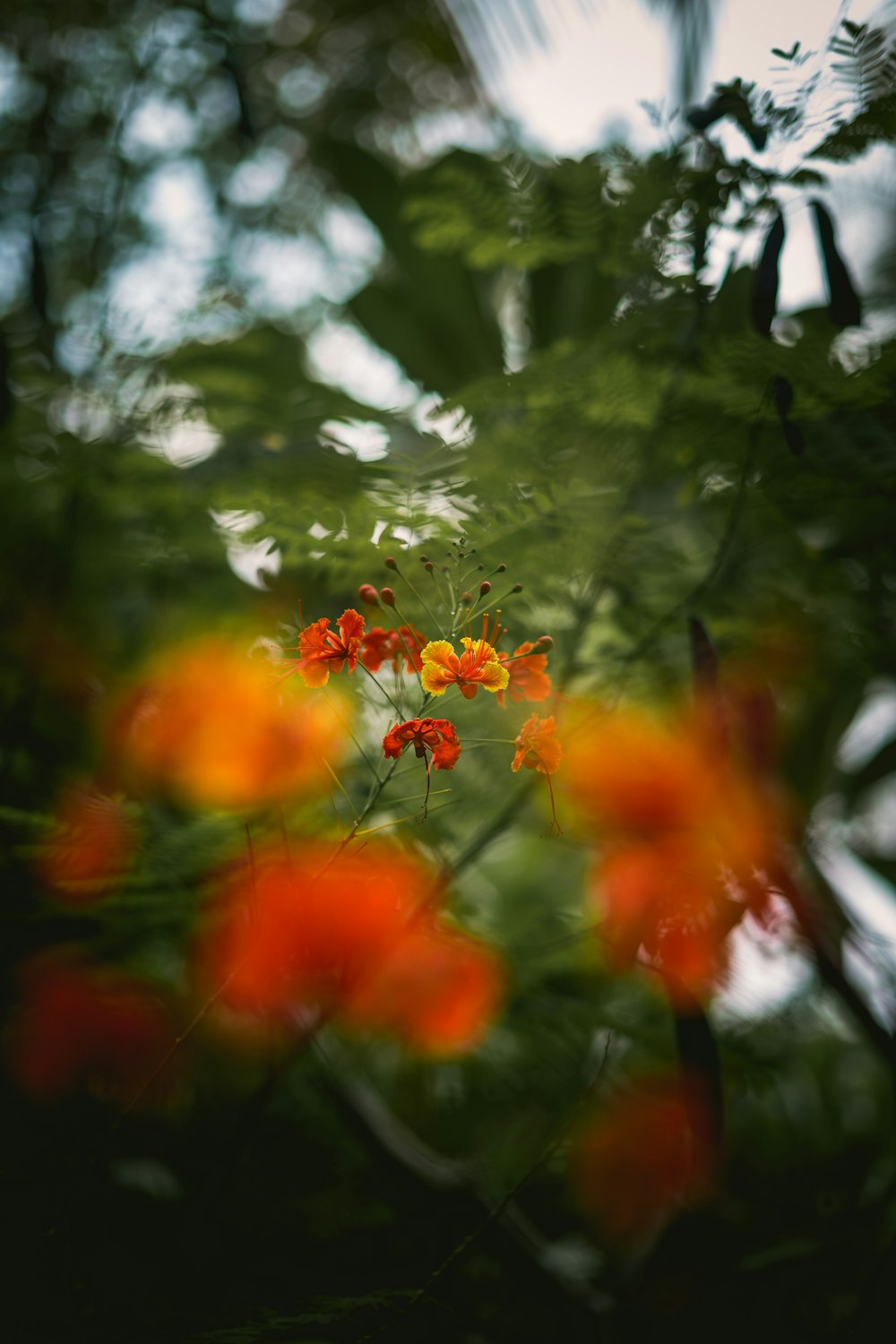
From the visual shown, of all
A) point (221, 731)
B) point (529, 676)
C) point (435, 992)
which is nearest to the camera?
point (529, 676)

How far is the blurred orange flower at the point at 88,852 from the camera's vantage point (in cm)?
87

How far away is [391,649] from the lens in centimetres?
71

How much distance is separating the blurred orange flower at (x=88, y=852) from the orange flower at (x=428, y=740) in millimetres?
413

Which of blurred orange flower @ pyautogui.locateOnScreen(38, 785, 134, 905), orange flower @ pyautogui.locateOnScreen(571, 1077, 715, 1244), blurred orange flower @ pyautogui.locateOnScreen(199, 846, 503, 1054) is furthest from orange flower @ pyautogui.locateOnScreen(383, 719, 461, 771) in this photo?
orange flower @ pyautogui.locateOnScreen(571, 1077, 715, 1244)

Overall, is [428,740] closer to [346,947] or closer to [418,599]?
[418,599]

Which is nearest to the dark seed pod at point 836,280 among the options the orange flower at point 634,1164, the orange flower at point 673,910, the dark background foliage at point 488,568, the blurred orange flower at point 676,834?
the dark background foliage at point 488,568

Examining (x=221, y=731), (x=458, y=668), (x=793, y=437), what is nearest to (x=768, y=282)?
(x=793, y=437)

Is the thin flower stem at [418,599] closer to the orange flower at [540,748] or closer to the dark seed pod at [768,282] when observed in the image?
the orange flower at [540,748]

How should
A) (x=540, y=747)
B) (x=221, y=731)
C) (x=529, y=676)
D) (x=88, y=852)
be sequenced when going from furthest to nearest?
(x=221, y=731), (x=88, y=852), (x=529, y=676), (x=540, y=747)

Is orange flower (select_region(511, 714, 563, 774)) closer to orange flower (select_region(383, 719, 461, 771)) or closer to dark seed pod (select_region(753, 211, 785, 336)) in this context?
orange flower (select_region(383, 719, 461, 771))

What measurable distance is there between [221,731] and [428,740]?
460mm

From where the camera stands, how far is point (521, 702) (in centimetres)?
86

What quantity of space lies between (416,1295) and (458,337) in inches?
65.5

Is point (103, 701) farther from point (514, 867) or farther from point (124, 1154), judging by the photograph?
point (514, 867)
